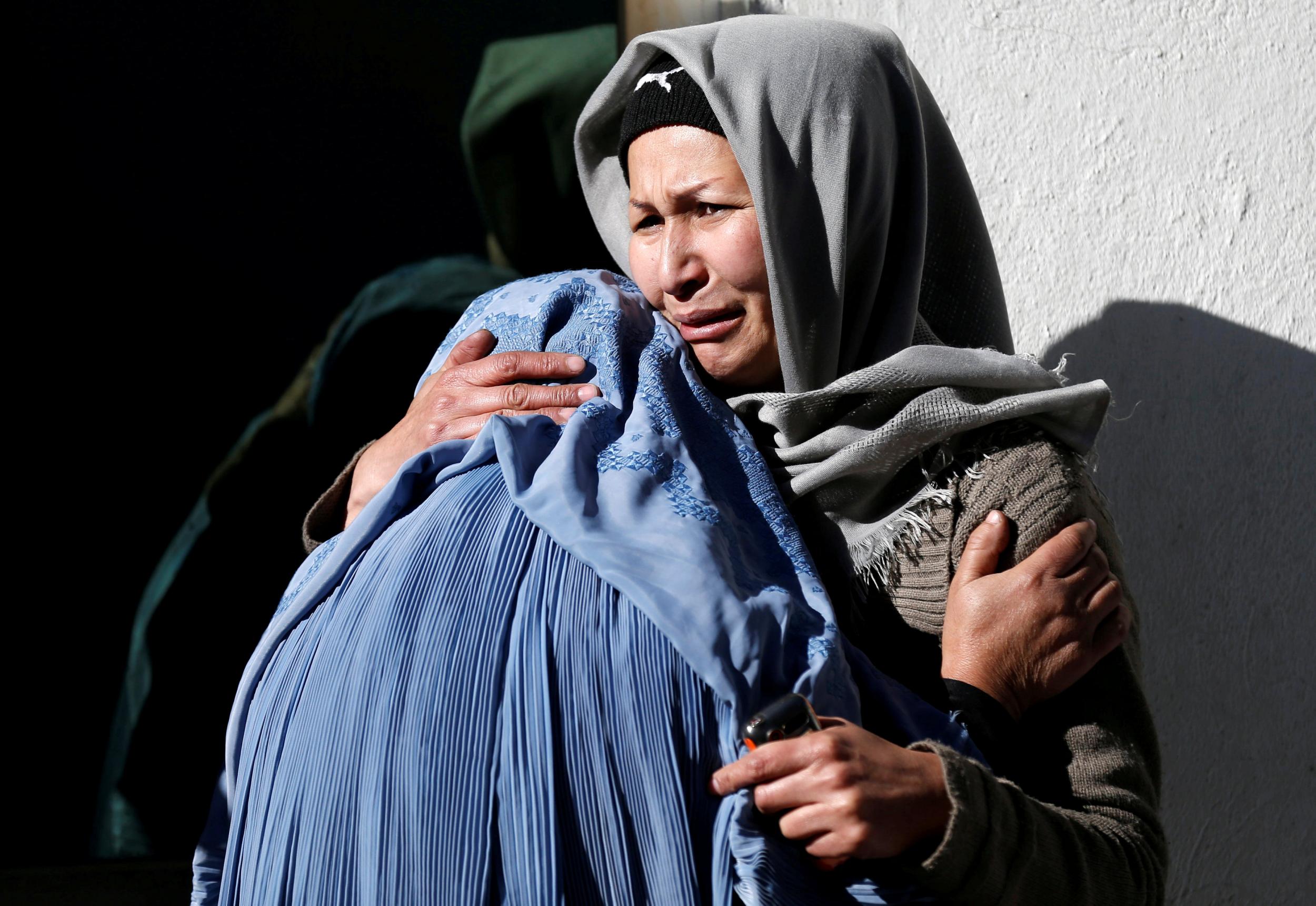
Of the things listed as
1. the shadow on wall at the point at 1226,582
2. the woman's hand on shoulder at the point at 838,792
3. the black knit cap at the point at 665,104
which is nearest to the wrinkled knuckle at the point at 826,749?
the woman's hand on shoulder at the point at 838,792

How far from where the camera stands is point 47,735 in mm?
2434

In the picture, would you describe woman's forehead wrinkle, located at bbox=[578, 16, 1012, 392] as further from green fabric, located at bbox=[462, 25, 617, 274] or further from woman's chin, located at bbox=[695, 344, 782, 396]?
green fabric, located at bbox=[462, 25, 617, 274]

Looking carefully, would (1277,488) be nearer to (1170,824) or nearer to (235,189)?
(1170,824)

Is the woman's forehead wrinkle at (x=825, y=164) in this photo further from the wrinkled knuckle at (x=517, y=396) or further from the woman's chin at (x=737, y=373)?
the wrinkled knuckle at (x=517, y=396)

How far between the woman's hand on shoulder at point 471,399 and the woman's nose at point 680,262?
0.68ft

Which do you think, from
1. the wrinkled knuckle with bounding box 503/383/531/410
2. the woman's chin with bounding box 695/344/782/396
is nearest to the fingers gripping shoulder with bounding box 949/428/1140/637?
the woman's chin with bounding box 695/344/782/396

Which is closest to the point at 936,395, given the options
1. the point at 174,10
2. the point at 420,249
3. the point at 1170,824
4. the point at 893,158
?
the point at 893,158

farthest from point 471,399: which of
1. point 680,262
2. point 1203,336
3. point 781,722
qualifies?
point 1203,336

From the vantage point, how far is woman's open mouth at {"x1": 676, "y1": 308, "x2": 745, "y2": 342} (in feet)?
4.96

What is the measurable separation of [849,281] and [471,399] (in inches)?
23.6

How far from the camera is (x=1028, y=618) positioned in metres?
1.28

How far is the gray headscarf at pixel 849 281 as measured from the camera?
4.60 feet

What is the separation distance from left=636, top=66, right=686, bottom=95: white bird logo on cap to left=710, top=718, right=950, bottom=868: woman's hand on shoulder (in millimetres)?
988

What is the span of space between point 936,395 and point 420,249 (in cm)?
160
